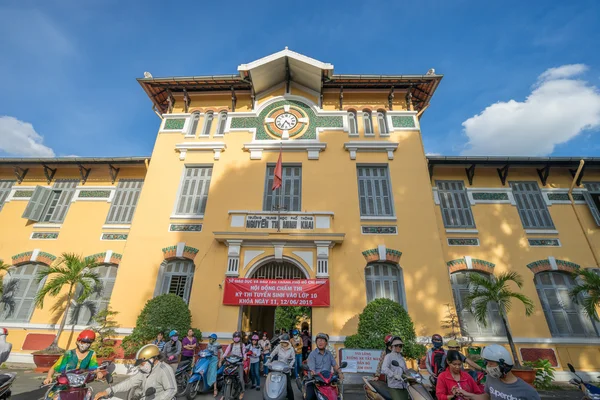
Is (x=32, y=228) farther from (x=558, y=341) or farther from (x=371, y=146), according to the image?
(x=558, y=341)

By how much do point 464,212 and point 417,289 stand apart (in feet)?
13.4

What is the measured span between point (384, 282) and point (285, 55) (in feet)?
31.6

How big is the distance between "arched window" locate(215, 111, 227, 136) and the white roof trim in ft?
6.75

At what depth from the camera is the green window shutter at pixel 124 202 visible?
38.1ft

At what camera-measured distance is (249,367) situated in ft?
24.5

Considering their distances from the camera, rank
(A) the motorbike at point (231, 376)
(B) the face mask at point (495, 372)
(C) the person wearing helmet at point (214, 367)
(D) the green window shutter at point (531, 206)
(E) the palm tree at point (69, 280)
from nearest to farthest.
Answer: (B) the face mask at point (495, 372)
(A) the motorbike at point (231, 376)
(C) the person wearing helmet at point (214, 367)
(E) the palm tree at point (69, 280)
(D) the green window shutter at point (531, 206)

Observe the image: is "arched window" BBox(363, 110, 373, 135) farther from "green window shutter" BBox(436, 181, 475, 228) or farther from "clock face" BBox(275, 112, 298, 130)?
"green window shutter" BBox(436, 181, 475, 228)

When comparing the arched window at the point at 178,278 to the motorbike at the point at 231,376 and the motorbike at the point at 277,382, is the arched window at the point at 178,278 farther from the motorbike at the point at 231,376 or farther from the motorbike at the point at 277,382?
the motorbike at the point at 277,382

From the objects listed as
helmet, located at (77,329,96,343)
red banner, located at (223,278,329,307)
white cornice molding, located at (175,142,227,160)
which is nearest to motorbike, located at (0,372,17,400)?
helmet, located at (77,329,96,343)

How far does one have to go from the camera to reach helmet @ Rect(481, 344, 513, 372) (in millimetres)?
2729

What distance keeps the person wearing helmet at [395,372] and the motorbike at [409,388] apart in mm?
97

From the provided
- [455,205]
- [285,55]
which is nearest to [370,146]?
[455,205]

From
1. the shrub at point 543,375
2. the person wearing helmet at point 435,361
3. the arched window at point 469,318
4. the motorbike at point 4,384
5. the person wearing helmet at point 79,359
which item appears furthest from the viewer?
the arched window at point 469,318

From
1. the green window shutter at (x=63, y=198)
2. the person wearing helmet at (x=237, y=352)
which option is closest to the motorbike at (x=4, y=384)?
the person wearing helmet at (x=237, y=352)
